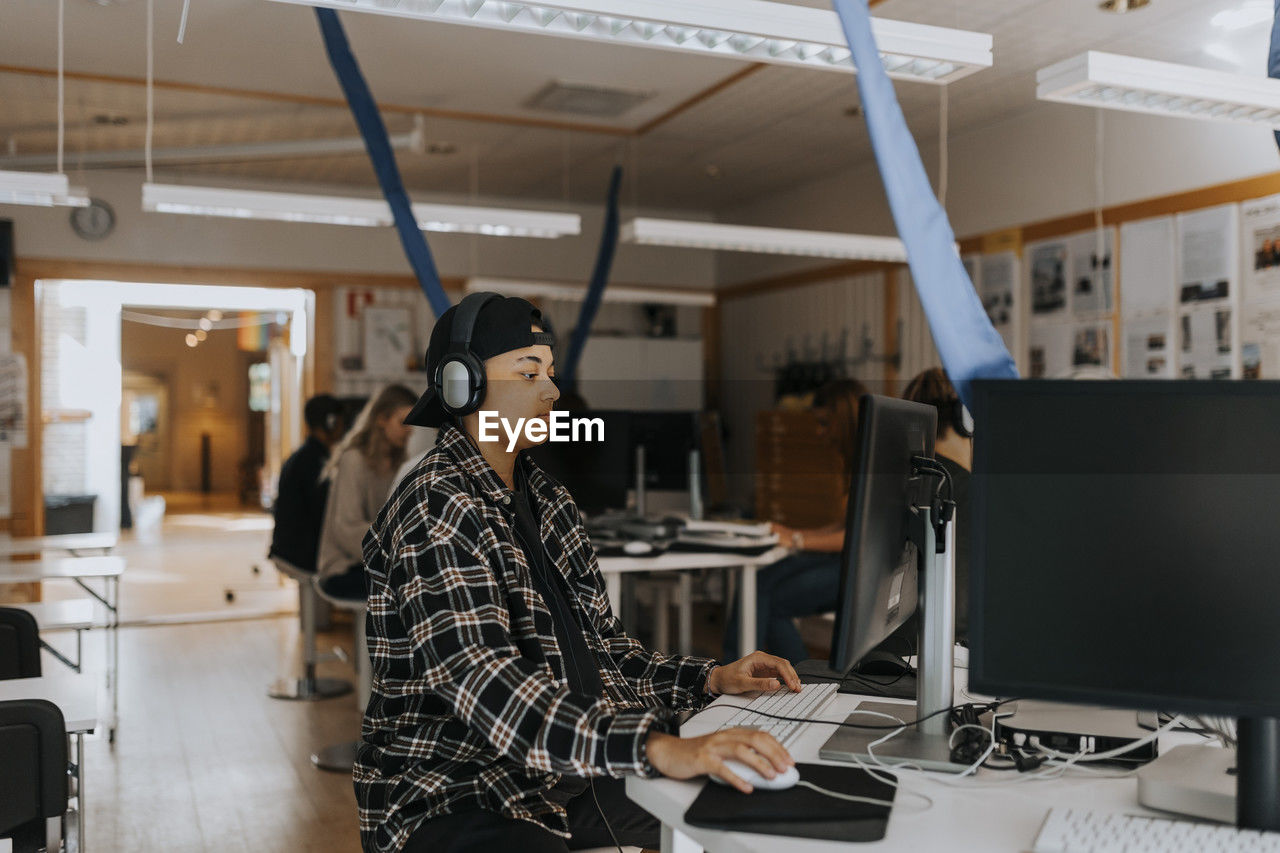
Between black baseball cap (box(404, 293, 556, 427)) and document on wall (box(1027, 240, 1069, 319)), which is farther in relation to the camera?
document on wall (box(1027, 240, 1069, 319))

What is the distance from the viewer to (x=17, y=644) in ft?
9.36

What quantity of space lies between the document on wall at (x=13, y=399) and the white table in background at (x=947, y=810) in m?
7.47

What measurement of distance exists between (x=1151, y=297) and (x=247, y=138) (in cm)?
549

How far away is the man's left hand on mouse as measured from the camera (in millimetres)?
1895

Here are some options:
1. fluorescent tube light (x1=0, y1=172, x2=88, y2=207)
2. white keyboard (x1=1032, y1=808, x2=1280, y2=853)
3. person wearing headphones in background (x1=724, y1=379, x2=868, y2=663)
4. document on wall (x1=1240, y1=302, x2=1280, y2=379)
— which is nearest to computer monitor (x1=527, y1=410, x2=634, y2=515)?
person wearing headphones in background (x1=724, y1=379, x2=868, y2=663)

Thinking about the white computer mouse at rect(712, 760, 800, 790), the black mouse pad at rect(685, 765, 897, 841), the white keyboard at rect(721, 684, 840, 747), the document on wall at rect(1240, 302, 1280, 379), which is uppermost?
the document on wall at rect(1240, 302, 1280, 379)

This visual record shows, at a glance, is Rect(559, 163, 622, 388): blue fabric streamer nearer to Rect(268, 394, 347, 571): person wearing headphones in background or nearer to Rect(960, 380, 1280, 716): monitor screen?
Rect(268, 394, 347, 571): person wearing headphones in background

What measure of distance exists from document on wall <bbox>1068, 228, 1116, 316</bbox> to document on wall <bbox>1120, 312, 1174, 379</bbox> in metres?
0.10

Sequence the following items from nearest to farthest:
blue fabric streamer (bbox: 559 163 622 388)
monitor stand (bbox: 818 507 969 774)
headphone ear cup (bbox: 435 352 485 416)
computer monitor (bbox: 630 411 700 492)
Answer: monitor stand (bbox: 818 507 969 774) < headphone ear cup (bbox: 435 352 485 416) < computer monitor (bbox: 630 411 700 492) < blue fabric streamer (bbox: 559 163 622 388)

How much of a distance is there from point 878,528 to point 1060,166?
17.3 feet

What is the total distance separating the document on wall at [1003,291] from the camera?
6.45 m

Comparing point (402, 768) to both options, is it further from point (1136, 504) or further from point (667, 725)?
point (1136, 504)

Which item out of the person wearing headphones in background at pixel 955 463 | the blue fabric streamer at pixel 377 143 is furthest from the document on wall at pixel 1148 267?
the blue fabric streamer at pixel 377 143

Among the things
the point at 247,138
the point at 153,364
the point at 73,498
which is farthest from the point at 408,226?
the point at 153,364
